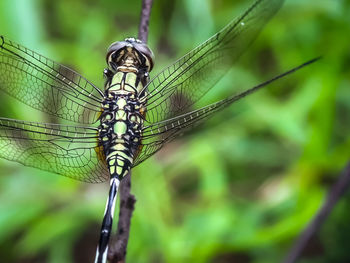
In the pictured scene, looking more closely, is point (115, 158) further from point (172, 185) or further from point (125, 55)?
point (172, 185)

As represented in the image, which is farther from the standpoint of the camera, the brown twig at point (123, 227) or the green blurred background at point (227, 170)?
the green blurred background at point (227, 170)

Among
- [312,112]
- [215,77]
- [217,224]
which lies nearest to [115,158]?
[215,77]

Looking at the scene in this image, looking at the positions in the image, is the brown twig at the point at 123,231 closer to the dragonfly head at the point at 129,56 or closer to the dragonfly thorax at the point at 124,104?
the dragonfly thorax at the point at 124,104

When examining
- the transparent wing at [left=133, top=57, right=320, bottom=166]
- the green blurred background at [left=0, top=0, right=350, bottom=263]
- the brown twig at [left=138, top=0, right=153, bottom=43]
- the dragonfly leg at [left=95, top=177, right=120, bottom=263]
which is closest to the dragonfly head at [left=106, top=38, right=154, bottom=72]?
the brown twig at [left=138, top=0, right=153, bottom=43]

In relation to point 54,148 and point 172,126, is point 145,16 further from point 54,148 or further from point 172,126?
point 54,148

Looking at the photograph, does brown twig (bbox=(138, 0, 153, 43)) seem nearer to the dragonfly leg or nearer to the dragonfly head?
the dragonfly head

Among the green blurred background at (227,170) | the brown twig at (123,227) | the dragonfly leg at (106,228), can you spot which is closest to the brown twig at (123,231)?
the brown twig at (123,227)

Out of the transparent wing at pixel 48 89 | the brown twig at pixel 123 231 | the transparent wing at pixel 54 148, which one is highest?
the transparent wing at pixel 48 89
